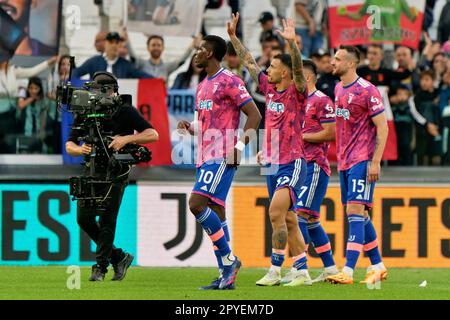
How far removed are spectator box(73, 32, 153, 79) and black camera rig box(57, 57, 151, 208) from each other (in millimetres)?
3900

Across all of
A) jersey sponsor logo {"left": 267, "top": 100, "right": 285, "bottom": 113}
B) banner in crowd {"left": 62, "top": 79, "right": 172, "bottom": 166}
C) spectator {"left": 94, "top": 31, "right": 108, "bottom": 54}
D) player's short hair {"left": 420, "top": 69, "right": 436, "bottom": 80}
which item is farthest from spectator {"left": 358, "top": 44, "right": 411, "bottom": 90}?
jersey sponsor logo {"left": 267, "top": 100, "right": 285, "bottom": 113}

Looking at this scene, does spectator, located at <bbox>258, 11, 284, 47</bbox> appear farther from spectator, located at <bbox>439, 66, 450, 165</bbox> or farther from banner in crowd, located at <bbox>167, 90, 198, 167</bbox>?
spectator, located at <bbox>439, 66, 450, 165</bbox>

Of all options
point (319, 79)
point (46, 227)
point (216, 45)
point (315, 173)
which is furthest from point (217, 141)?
point (319, 79)

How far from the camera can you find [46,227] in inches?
607

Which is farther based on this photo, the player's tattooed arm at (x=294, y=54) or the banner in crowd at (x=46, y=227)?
the banner in crowd at (x=46, y=227)

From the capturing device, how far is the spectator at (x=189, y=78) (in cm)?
1650

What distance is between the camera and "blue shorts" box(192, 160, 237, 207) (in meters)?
11.3

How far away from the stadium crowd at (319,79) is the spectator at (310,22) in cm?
1

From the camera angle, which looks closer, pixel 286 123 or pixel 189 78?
pixel 286 123

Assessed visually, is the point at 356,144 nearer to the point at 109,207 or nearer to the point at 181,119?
the point at 109,207

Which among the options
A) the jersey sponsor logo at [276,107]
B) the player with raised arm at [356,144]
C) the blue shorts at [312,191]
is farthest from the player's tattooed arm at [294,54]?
the blue shorts at [312,191]

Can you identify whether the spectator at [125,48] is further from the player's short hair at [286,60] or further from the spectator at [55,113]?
the player's short hair at [286,60]

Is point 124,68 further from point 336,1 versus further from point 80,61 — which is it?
point 336,1

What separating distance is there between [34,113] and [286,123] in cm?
540
